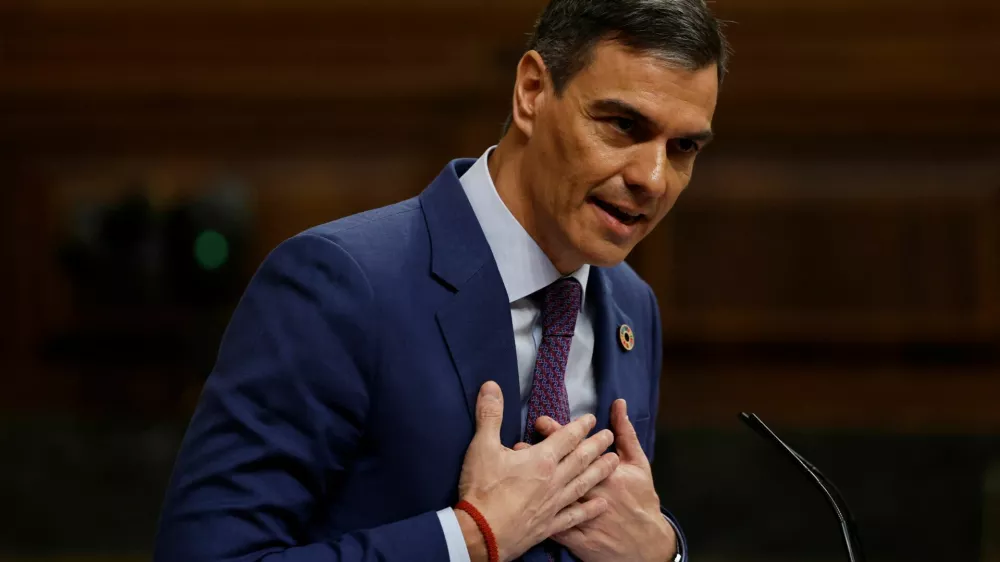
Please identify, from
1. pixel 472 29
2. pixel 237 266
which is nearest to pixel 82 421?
pixel 237 266

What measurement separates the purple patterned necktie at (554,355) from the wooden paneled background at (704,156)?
90.8 inches

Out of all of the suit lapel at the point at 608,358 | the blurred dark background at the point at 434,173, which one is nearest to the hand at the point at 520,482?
the suit lapel at the point at 608,358

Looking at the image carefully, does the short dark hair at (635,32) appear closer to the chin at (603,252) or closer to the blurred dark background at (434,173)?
the chin at (603,252)

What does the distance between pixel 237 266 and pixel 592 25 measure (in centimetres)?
257

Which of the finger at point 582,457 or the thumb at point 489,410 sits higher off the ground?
the thumb at point 489,410

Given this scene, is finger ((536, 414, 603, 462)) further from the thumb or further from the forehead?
the forehead

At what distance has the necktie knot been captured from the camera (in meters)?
1.63

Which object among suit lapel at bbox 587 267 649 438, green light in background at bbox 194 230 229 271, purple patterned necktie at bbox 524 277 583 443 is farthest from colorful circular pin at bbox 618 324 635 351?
green light in background at bbox 194 230 229 271

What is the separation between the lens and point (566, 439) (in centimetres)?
152

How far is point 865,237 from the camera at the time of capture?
389cm

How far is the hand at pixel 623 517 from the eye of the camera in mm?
1562

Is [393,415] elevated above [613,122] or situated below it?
below

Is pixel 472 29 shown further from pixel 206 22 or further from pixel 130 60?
pixel 130 60

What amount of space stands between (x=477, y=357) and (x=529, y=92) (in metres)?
0.39
